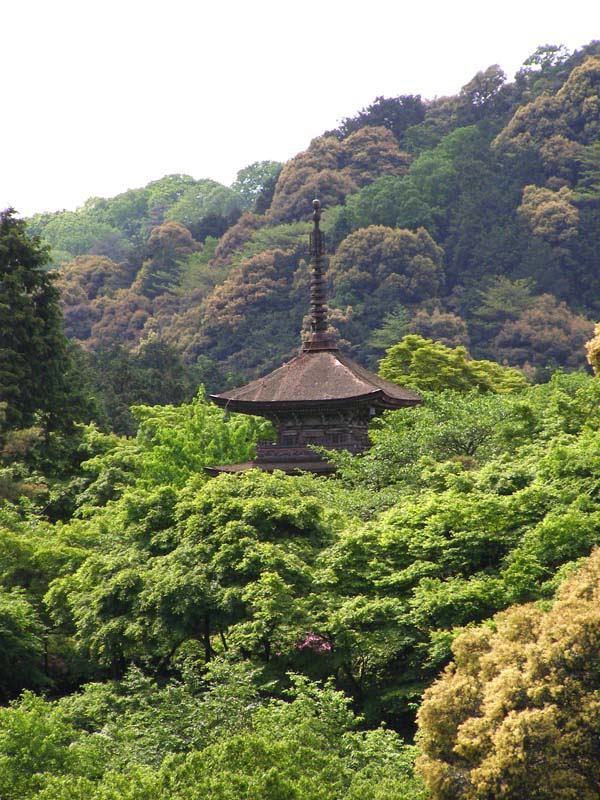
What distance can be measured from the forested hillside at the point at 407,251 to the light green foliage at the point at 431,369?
1635 centimetres

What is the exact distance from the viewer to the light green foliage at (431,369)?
42.2m

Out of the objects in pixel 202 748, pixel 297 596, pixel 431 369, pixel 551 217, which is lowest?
pixel 202 748

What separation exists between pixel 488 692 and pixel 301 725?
6.83 feet

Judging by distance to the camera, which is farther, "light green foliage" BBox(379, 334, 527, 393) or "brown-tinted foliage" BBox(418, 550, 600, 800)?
"light green foliage" BBox(379, 334, 527, 393)

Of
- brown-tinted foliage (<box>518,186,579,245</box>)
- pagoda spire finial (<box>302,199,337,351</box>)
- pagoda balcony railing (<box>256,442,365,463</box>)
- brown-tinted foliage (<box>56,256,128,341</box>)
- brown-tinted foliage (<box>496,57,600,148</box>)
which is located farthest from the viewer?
brown-tinted foliage (<box>56,256,128,341</box>)

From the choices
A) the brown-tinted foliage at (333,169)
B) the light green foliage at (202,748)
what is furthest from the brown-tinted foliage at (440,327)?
the light green foliage at (202,748)

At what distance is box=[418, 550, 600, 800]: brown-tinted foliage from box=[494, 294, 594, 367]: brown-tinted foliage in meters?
56.6

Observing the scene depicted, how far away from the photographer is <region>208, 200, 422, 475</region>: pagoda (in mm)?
31297

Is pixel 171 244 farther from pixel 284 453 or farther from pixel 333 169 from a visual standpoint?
pixel 284 453

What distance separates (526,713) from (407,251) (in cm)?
6358

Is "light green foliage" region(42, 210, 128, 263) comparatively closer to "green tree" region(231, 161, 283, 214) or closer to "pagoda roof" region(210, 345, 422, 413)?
"green tree" region(231, 161, 283, 214)

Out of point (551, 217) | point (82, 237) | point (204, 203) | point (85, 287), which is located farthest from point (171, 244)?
point (204, 203)

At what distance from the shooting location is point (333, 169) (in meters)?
91.2

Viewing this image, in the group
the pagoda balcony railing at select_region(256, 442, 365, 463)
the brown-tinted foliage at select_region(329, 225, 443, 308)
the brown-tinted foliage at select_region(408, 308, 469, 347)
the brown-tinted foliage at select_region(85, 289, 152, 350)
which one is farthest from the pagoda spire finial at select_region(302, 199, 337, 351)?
the brown-tinted foliage at select_region(85, 289, 152, 350)
